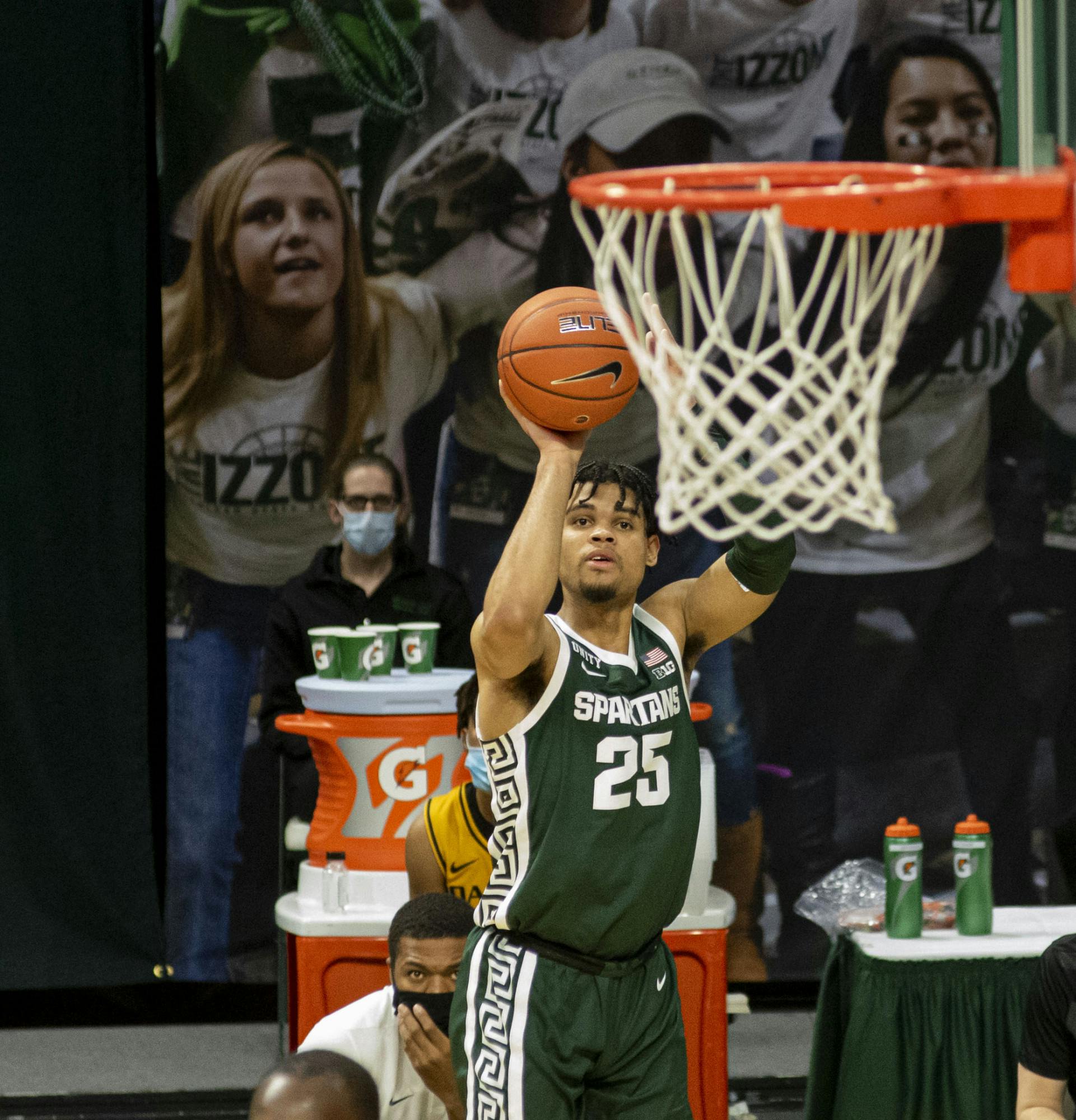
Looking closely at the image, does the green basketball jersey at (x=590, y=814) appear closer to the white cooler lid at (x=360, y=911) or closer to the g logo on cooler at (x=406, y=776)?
the white cooler lid at (x=360, y=911)

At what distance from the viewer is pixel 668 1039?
3129 mm

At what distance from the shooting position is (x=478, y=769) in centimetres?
397

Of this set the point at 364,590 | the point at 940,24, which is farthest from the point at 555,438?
the point at 940,24

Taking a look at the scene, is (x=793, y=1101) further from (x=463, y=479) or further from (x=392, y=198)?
(x=392, y=198)

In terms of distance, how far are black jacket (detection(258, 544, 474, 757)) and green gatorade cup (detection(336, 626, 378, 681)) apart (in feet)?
2.92

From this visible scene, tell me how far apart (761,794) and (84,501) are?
269 cm

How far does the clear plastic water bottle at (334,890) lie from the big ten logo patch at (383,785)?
128 millimetres

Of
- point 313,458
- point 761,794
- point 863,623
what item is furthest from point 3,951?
point 863,623

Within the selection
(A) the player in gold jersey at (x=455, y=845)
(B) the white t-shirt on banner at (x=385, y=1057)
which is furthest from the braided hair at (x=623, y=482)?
(B) the white t-shirt on banner at (x=385, y=1057)

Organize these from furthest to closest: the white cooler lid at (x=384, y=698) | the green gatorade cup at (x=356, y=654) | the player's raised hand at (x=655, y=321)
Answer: the green gatorade cup at (x=356, y=654), the white cooler lid at (x=384, y=698), the player's raised hand at (x=655, y=321)

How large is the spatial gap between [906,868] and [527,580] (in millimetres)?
1592

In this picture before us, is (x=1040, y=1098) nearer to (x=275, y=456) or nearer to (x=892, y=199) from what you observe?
(x=892, y=199)

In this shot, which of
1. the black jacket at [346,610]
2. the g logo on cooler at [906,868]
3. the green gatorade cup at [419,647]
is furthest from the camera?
the black jacket at [346,610]

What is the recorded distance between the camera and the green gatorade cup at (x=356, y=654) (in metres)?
4.44
